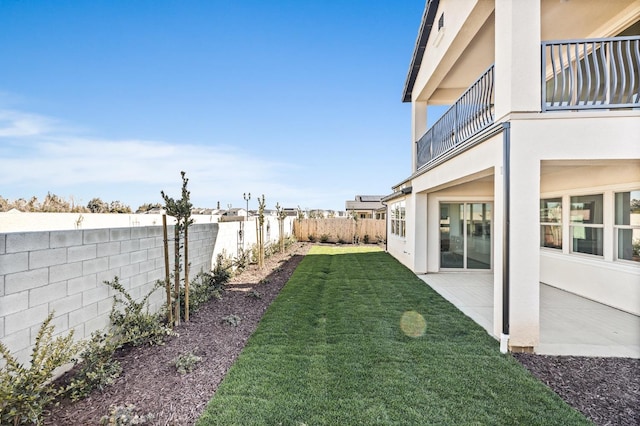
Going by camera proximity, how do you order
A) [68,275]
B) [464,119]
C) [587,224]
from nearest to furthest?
[68,275], [464,119], [587,224]

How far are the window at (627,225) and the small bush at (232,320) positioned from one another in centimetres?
765

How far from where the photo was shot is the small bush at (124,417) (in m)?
2.80

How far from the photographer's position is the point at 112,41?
8.55 meters

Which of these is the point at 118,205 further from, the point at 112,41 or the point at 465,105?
the point at 465,105

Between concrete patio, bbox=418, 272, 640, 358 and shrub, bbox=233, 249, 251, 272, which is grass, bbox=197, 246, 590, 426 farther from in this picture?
shrub, bbox=233, 249, 251, 272

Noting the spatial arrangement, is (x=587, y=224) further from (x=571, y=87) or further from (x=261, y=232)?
(x=261, y=232)

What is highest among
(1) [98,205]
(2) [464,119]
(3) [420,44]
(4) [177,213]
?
(3) [420,44]

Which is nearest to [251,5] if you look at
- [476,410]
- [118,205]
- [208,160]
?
[208,160]

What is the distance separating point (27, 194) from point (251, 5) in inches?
536

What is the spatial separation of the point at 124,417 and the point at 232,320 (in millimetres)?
2766

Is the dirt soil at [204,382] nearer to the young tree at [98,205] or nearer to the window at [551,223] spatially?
the window at [551,223]

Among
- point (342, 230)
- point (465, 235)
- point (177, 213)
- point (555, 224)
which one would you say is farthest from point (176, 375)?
point (342, 230)

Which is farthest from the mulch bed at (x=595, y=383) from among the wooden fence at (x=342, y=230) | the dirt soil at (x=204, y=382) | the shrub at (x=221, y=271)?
the wooden fence at (x=342, y=230)

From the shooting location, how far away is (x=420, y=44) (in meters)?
9.63
